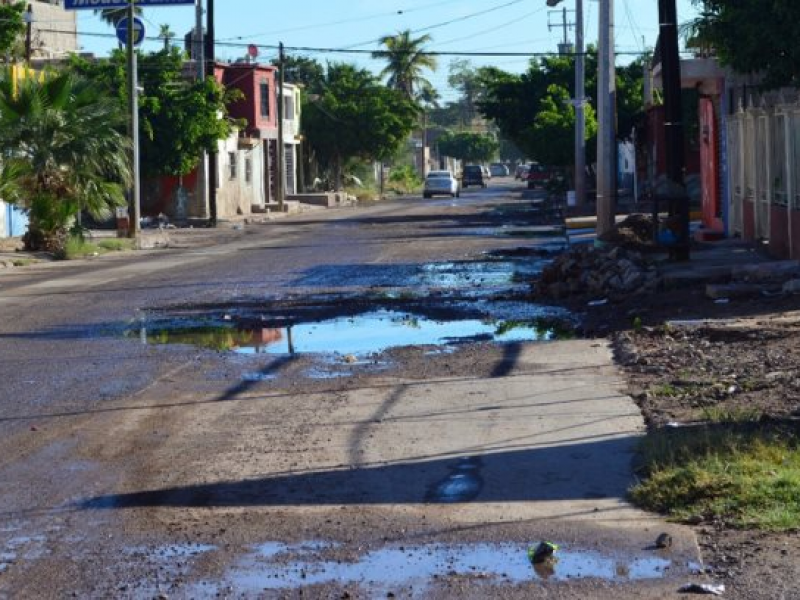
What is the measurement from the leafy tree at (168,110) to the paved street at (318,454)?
1221 inches

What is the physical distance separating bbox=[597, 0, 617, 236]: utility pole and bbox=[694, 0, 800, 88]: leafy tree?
8061 millimetres

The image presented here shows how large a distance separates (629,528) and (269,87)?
2552 inches

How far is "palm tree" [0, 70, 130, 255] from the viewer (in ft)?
109

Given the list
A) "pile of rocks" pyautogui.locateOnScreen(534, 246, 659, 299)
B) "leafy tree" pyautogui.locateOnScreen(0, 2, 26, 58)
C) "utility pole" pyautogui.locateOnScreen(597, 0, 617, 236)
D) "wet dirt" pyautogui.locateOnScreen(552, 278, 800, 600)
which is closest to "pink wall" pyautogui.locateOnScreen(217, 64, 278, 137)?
"leafy tree" pyautogui.locateOnScreen(0, 2, 26, 58)

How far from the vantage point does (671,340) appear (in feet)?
46.1

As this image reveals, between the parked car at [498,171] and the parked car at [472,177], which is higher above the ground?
the parked car at [498,171]

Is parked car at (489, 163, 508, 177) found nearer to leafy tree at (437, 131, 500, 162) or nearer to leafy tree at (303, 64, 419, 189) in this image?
leafy tree at (437, 131, 500, 162)

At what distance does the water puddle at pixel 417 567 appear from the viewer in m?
6.47

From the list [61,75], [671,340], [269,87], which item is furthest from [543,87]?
[671,340]

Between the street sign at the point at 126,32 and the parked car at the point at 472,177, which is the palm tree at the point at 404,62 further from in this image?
the street sign at the point at 126,32

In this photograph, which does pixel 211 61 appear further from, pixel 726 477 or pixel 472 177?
pixel 472 177

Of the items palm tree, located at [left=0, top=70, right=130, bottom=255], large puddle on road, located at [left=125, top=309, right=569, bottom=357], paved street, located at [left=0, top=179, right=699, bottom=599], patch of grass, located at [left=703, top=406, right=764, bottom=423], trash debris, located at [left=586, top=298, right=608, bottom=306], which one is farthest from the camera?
palm tree, located at [left=0, top=70, right=130, bottom=255]

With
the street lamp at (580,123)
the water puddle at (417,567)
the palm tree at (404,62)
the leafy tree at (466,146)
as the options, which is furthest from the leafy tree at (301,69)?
the water puddle at (417,567)

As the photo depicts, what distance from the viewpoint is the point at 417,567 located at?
6.70 meters
